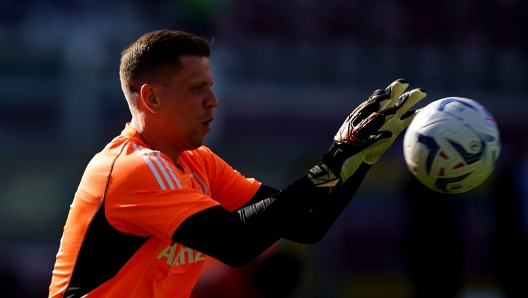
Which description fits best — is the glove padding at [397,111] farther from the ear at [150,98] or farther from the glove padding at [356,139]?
the ear at [150,98]

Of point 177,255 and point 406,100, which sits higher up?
point 406,100

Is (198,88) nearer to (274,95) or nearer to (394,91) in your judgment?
(394,91)

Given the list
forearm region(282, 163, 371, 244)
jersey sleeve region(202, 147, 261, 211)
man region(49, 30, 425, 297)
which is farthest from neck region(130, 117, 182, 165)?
forearm region(282, 163, 371, 244)

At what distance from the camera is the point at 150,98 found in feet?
12.0

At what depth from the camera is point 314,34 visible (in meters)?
15.5

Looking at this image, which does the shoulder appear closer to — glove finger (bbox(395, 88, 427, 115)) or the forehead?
the forehead

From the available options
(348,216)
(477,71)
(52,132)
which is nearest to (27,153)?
(52,132)

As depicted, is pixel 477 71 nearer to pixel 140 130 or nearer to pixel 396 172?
pixel 396 172

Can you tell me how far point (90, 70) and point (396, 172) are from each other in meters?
5.63

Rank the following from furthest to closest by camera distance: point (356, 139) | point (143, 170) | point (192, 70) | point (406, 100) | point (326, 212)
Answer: point (326, 212) < point (406, 100) < point (192, 70) < point (356, 139) < point (143, 170)

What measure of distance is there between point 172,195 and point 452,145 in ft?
4.94

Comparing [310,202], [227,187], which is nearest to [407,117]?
[310,202]

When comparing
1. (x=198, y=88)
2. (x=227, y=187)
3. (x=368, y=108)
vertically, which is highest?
(x=198, y=88)

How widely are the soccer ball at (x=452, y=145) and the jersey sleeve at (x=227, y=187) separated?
0.97 metres
